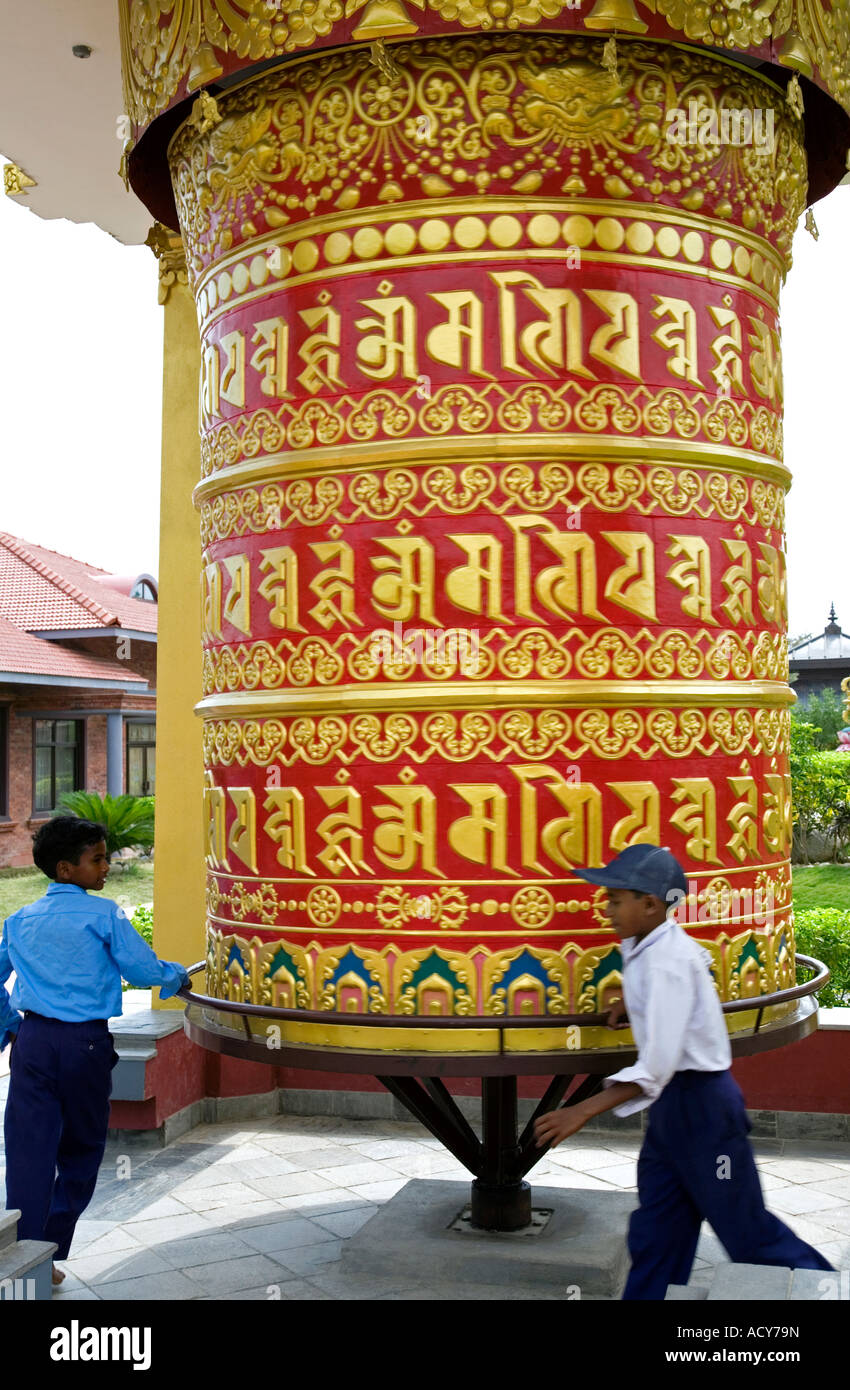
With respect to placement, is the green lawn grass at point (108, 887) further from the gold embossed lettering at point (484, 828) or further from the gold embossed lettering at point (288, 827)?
the gold embossed lettering at point (484, 828)

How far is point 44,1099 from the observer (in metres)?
4.36

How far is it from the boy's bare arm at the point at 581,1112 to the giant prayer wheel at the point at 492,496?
191 mm

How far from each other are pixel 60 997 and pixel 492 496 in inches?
86.0

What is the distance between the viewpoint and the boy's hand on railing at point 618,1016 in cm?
343

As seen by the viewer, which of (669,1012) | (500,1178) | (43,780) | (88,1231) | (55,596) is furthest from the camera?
(55,596)

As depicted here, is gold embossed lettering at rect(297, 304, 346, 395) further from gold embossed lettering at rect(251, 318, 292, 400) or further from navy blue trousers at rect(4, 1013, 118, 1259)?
navy blue trousers at rect(4, 1013, 118, 1259)

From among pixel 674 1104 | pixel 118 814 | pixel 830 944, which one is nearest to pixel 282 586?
pixel 674 1104

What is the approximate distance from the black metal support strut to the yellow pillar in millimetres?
2197

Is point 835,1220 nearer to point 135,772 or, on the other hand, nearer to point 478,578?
point 478,578

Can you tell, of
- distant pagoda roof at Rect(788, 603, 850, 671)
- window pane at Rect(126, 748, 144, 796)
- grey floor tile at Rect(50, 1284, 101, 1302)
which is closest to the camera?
grey floor tile at Rect(50, 1284, 101, 1302)

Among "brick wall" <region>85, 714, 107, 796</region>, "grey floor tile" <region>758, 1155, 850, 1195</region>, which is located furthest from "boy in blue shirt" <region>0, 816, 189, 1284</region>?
"brick wall" <region>85, 714, 107, 796</region>

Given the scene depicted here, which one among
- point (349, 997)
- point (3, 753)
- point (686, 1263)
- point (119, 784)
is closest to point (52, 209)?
point (349, 997)

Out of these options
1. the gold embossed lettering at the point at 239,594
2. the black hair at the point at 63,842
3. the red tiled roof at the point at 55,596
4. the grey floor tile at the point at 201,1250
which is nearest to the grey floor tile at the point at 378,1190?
the grey floor tile at the point at 201,1250

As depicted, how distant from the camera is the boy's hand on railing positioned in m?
3.43
